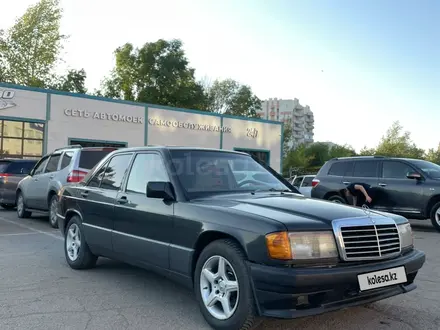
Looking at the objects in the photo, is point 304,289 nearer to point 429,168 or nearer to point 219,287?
point 219,287

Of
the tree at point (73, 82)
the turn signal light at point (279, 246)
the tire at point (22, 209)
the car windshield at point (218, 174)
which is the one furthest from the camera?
the tree at point (73, 82)

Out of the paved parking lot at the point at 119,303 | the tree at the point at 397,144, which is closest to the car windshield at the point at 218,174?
the paved parking lot at the point at 119,303

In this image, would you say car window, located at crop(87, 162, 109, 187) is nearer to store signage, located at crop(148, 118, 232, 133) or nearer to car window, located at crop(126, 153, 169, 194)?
car window, located at crop(126, 153, 169, 194)

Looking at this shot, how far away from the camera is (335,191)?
480 inches

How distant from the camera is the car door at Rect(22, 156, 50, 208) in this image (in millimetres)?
11219

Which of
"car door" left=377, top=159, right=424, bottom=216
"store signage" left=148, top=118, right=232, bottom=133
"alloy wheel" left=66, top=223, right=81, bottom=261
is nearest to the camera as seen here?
"alloy wheel" left=66, top=223, right=81, bottom=261

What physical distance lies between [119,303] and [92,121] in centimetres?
2146

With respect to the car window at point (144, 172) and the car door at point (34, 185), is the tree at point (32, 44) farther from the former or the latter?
the car window at point (144, 172)

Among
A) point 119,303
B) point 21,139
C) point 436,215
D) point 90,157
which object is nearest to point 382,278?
point 119,303

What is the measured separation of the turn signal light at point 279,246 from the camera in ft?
10.9

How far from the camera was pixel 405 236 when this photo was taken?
409 centimetres

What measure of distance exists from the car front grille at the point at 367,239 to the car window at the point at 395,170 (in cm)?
792

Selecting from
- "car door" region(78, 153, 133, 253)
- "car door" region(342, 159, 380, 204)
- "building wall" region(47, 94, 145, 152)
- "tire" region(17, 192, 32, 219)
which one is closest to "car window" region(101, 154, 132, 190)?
"car door" region(78, 153, 133, 253)

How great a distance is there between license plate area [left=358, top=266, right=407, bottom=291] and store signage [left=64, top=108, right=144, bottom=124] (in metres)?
22.3
